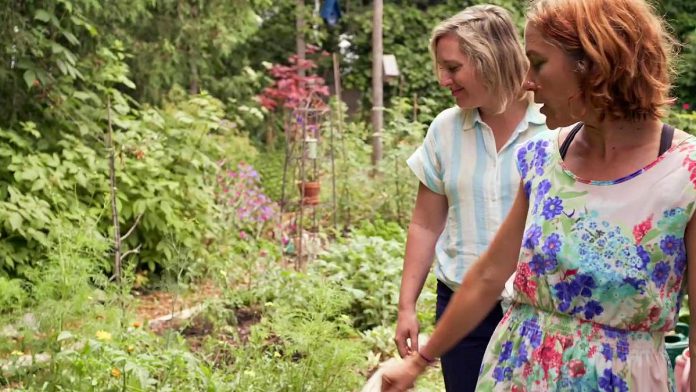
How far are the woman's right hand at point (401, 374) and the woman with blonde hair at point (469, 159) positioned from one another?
0.63m

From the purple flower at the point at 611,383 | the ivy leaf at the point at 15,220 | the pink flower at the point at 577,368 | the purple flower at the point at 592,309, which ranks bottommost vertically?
the ivy leaf at the point at 15,220

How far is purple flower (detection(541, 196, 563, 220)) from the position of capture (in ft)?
5.81

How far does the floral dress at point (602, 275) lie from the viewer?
5.42ft

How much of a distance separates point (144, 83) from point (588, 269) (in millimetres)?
8793

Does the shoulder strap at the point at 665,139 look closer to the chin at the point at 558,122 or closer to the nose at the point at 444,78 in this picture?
the chin at the point at 558,122

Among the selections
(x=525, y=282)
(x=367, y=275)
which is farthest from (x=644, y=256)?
(x=367, y=275)

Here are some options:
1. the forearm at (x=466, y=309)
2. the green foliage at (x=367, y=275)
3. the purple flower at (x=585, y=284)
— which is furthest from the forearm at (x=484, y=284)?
the green foliage at (x=367, y=275)

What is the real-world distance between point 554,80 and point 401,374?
760mm

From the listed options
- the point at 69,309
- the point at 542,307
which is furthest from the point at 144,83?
the point at 542,307

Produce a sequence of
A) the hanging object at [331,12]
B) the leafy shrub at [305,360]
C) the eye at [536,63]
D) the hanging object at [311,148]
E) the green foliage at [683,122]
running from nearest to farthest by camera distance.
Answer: the eye at [536,63] → the leafy shrub at [305,360] → the hanging object at [311,148] → the green foliage at [683,122] → the hanging object at [331,12]

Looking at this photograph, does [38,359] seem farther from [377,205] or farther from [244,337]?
[377,205]

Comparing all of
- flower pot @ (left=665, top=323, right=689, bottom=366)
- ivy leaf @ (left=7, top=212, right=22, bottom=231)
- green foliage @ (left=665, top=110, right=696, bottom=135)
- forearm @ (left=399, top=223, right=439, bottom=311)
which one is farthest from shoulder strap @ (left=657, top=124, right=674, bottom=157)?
green foliage @ (left=665, top=110, right=696, bottom=135)

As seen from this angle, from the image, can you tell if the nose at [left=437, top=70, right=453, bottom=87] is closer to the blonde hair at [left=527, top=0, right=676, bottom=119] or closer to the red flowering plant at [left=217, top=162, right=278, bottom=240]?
the blonde hair at [left=527, top=0, right=676, bottom=119]

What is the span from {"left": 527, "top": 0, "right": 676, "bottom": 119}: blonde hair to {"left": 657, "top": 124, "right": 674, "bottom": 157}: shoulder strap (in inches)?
1.6
